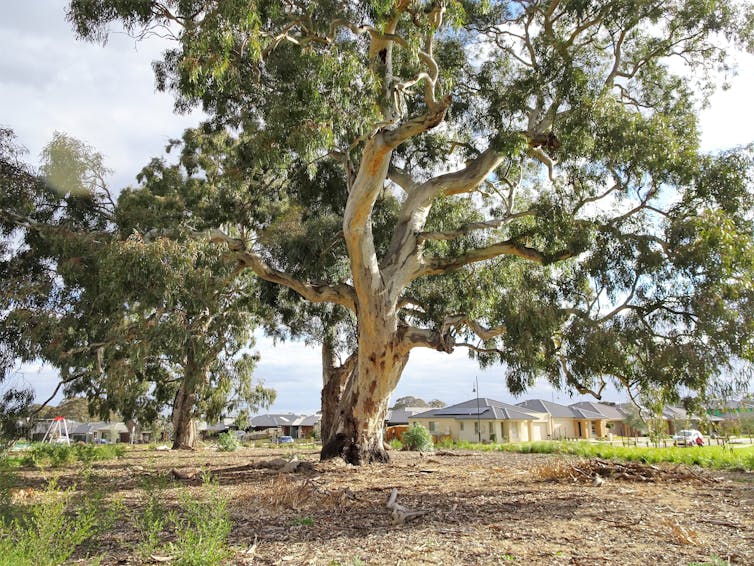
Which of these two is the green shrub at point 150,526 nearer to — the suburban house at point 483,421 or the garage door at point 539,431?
the suburban house at point 483,421

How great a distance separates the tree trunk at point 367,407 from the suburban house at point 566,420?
26.7 m

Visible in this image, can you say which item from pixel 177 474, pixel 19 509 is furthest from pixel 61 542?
pixel 177 474

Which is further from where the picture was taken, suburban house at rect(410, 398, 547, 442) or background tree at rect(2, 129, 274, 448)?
suburban house at rect(410, 398, 547, 442)

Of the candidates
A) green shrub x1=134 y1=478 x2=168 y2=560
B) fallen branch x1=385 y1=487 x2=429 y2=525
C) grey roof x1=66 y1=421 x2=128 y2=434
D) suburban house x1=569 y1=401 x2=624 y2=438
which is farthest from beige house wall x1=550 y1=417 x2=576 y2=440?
grey roof x1=66 y1=421 x2=128 y2=434

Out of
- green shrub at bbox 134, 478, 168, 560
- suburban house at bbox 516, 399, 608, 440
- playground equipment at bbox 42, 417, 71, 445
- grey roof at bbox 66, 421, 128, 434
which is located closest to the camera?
green shrub at bbox 134, 478, 168, 560

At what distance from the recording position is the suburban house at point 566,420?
3650 cm

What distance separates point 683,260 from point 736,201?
1.41 m

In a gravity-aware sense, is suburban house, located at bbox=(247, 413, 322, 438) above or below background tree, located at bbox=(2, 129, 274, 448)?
below

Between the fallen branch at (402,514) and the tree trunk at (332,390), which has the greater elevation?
the tree trunk at (332,390)

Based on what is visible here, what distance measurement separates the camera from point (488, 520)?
5.52m

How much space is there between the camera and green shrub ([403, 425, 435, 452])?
55.6ft

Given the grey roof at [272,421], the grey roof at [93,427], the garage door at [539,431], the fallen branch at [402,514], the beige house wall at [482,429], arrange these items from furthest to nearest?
the grey roof at [93,427]
the grey roof at [272,421]
the garage door at [539,431]
the beige house wall at [482,429]
the fallen branch at [402,514]

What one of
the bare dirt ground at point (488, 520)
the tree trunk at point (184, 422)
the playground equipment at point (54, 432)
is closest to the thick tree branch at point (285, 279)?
the bare dirt ground at point (488, 520)

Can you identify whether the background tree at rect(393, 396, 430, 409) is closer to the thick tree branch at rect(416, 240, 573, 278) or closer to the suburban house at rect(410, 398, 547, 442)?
the suburban house at rect(410, 398, 547, 442)
